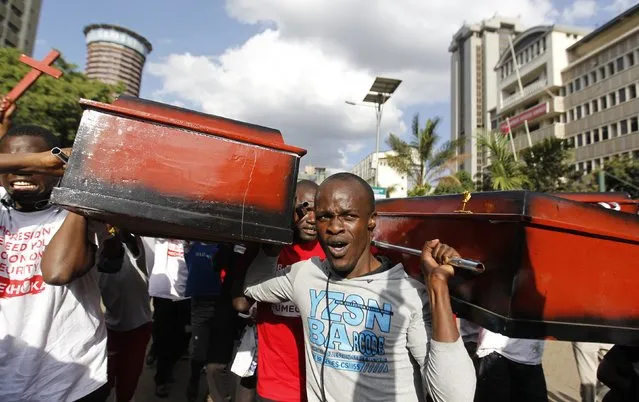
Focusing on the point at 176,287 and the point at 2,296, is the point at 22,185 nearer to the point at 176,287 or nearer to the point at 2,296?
the point at 2,296

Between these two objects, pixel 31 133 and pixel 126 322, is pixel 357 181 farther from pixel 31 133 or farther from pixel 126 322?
pixel 126 322

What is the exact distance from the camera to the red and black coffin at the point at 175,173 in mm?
1296

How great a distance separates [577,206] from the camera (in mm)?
1318

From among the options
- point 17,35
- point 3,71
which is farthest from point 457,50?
point 3,71

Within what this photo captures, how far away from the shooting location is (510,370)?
2.98m

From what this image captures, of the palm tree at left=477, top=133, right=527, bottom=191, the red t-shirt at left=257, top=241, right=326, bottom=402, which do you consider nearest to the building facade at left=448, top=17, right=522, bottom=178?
the palm tree at left=477, top=133, right=527, bottom=191

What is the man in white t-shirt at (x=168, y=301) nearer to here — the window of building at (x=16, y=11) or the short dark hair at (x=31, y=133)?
the short dark hair at (x=31, y=133)

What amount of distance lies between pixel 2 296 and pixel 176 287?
8.36 ft

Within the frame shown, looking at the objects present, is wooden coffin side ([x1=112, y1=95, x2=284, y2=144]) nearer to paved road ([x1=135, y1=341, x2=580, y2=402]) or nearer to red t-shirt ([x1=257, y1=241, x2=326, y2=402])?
red t-shirt ([x1=257, y1=241, x2=326, y2=402])

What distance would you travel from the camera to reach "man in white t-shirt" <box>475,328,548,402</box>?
290 centimetres

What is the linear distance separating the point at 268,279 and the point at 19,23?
45.0 meters

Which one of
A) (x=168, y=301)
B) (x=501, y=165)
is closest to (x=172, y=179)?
(x=168, y=301)

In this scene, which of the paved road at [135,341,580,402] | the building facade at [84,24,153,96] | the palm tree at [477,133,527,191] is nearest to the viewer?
the paved road at [135,341,580,402]

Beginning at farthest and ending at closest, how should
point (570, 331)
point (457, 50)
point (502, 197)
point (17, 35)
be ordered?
point (457, 50) → point (17, 35) → point (502, 197) → point (570, 331)
